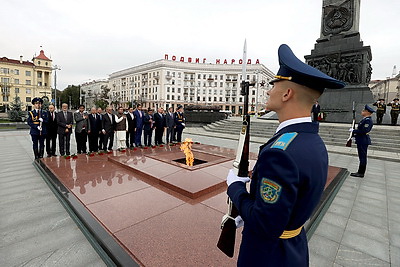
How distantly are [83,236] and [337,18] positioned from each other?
21361 millimetres

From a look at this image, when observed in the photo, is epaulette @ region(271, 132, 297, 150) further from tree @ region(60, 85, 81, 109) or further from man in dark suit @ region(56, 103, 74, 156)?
tree @ region(60, 85, 81, 109)

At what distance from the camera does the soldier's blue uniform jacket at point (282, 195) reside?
0.96 m

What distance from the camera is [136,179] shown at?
16.0 ft

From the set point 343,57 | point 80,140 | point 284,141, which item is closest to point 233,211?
point 284,141

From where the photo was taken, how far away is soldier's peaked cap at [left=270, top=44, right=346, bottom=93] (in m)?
1.09

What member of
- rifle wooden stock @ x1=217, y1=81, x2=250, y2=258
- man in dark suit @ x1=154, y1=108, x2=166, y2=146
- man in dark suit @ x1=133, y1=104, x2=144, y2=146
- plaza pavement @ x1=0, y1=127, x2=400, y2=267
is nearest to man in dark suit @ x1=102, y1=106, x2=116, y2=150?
man in dark suit @ x1=133, y1=104, x2=144, y2=146

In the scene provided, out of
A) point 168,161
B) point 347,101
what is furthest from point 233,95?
point 168,161

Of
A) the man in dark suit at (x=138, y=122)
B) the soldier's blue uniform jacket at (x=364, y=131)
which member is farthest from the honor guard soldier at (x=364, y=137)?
the man in dark suit at (x=138, y=122)

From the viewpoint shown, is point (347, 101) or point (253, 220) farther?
point (347, 101)

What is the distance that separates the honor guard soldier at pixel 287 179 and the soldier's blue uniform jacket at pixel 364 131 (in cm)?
614

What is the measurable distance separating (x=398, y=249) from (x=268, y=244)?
2.97m

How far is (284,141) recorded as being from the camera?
1072 millimetres

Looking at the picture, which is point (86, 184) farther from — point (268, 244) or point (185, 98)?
point (185, 98)

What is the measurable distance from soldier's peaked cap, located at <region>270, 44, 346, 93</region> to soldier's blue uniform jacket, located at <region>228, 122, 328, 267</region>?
0.23m
